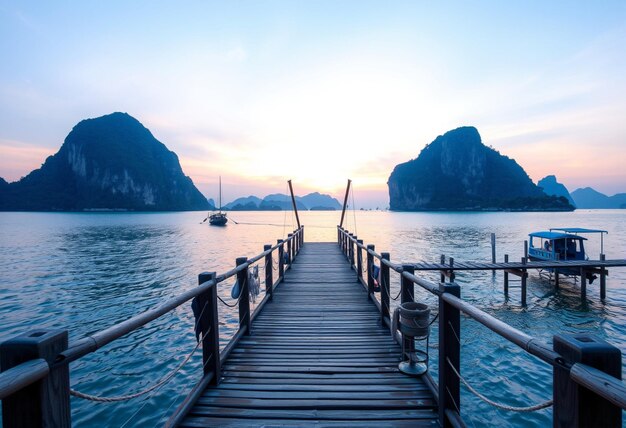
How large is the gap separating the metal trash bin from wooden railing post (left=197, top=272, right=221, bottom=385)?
243cm

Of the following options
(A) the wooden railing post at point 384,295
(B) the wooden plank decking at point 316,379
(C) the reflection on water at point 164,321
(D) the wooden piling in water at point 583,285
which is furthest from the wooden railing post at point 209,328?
(D) the wooden piling in water at point 583,285

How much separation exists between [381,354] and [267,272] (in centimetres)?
376

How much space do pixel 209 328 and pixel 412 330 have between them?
2.62 metres

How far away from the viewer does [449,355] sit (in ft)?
9.99

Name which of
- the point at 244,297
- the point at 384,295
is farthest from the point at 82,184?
the point at 384,295

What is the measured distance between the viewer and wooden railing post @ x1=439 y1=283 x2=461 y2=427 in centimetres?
304

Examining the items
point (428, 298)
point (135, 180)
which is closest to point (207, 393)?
point (428, 298)

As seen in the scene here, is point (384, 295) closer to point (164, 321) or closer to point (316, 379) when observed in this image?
point (316, 379)

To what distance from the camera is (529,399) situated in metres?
6.65

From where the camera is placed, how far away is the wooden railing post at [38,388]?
1634 mm

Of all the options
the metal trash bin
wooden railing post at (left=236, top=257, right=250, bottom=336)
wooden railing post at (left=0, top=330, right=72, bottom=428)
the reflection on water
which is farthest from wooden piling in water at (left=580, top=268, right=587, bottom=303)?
wooden railing post at (left=0, top=330, right=72, bottom=428)

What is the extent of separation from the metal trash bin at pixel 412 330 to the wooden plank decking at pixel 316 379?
0.54 feet

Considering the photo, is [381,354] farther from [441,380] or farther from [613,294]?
[613,294]

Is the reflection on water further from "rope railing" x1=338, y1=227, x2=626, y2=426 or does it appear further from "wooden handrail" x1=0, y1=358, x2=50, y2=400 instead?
"rope railing" x1=338, y1=227, x2=626, y2=426
